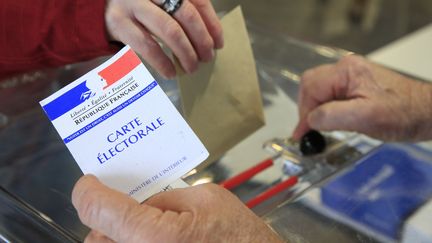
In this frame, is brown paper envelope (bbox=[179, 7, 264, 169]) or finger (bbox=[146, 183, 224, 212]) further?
brown paper envelope (bbox=[179, 7, 264, 169])

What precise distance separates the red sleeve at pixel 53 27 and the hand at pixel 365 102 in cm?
28

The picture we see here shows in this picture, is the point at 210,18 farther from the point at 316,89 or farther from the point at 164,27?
the point at 316,89

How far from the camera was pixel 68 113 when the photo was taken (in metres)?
0.38

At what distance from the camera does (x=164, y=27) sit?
493mm

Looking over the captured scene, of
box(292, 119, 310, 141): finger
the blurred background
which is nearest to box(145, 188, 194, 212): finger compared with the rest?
box(292, 119, 310, 141): finger

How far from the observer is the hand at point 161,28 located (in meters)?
0.49

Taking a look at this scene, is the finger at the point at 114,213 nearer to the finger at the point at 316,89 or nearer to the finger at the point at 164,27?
the finger at the point at 164,27

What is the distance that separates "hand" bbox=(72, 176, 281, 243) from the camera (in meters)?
0.35

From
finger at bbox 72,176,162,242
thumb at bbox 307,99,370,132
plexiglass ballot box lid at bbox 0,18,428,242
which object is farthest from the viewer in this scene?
thumb at bbox 307,99,370,132

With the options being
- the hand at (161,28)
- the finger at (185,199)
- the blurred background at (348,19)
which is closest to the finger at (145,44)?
the hand at (161,28)

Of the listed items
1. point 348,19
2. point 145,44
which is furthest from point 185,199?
point 348,19

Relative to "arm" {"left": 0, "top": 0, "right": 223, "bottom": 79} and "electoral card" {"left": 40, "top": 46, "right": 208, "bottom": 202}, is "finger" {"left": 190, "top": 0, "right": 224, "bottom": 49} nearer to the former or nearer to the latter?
"arm" {"left": 0, "top": 0, "right": 223, "bottom": 79}

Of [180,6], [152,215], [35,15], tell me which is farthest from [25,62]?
[152,215]

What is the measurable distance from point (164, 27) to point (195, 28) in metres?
0.03
